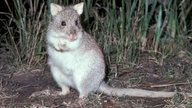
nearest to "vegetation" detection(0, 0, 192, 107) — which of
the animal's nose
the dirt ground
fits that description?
the dirt ground

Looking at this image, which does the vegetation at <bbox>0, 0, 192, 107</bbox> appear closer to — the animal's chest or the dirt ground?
the dirt ground

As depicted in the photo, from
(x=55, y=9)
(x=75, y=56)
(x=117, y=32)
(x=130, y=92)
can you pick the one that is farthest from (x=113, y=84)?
(x=55, y=9)

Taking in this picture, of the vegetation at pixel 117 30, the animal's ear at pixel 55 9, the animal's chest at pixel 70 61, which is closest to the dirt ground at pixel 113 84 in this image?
the vegetation at pixel 117 30

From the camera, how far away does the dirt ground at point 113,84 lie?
229 inches

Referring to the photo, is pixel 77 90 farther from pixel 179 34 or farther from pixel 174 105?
pixel 179 34

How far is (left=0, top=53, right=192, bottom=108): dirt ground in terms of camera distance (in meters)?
5.82

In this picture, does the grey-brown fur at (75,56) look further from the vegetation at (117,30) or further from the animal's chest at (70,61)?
the vegetation at (117,30)

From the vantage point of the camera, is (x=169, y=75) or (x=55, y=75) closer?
(x=55, y=75)

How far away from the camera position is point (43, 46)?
7.30m

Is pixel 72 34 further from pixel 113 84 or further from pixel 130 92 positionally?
pixel 113 84

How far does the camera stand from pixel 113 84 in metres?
6.55

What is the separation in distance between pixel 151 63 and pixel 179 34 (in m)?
0.68

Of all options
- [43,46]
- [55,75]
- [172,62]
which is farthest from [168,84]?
[43,46]

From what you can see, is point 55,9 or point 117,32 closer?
point 55,9
